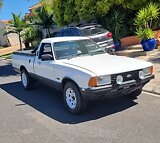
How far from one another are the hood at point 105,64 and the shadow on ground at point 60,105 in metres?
0.97

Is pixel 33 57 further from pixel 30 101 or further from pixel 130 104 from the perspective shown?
pixel 130 104

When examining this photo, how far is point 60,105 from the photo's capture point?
312 inches

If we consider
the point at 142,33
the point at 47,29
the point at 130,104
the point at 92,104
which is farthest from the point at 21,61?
the point at 47,29

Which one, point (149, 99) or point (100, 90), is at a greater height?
point (100, 90)

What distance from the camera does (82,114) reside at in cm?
695

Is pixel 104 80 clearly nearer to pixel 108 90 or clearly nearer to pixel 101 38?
pixel 108 90

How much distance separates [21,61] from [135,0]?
8.85 meters

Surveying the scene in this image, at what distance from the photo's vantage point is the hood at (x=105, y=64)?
6.59m

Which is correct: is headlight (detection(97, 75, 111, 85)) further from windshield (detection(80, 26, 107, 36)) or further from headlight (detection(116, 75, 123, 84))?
windshield (detection(80, 26, 107, 36))

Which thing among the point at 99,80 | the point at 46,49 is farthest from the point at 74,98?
the point at 46,49

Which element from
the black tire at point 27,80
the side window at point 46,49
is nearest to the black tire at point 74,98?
the side window at point 46,49

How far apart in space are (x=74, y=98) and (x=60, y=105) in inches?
40.4

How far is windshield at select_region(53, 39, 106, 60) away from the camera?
796 cm

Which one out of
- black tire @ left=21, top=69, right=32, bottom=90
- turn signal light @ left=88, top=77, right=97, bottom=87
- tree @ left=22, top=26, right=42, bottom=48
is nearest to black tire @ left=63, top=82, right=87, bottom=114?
turn signal light @ left=88, top=77, right=97, bottom=87
